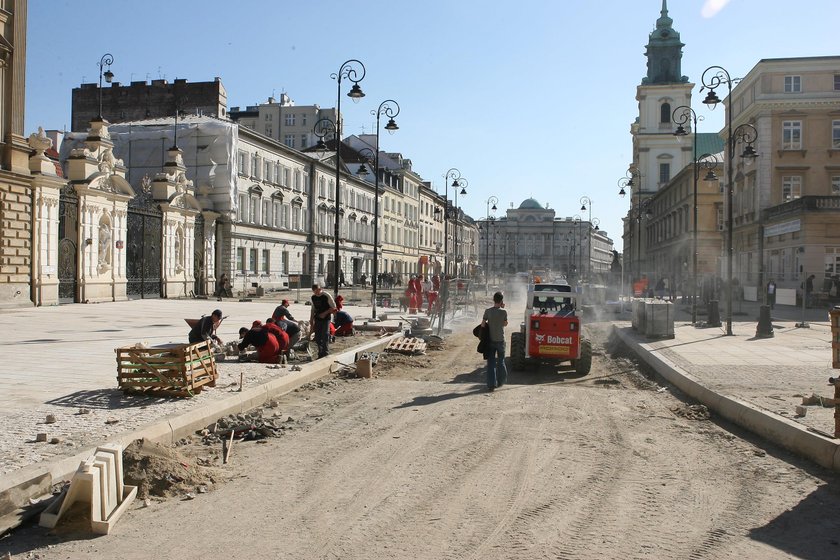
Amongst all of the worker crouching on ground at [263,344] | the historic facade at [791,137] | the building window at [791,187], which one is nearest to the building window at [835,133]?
the historic facade at [791,137]

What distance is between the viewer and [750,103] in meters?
49.0

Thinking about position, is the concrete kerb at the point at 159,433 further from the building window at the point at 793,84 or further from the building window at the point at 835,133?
the building window at the point at 793,84

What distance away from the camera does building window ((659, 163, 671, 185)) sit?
91250 millimetres

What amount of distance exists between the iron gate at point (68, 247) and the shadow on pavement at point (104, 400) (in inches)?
700

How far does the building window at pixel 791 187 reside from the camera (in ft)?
151

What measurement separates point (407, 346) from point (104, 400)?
373 inches

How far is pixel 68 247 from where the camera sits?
25.8 meters

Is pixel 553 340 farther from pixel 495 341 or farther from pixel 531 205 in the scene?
pixel 531 205

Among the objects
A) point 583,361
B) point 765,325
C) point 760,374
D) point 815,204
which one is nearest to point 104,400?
point 583,361

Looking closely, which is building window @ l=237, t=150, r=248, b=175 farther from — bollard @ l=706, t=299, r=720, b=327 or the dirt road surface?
the dirt road surface

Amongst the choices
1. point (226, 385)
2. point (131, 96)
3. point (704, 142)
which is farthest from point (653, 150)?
point (226, 385)

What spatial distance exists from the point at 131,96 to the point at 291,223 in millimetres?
15963

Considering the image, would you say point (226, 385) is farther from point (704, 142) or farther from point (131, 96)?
point (704, 142)

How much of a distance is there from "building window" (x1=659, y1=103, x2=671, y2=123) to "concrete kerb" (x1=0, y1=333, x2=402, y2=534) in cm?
8377
